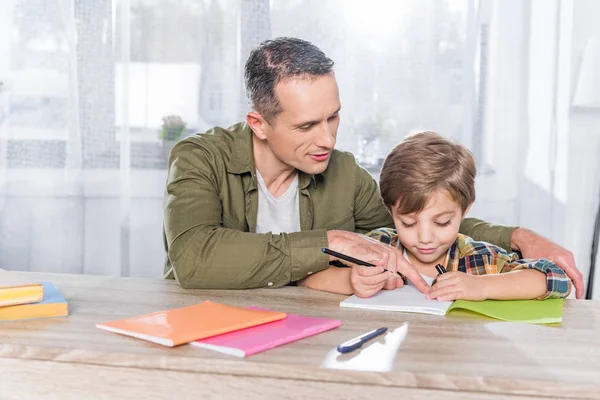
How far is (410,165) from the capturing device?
5.73ft

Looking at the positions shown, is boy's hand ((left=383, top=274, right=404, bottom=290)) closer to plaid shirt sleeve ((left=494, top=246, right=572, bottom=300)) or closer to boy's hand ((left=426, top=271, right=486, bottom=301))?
boy's hand ((left=426, top=271, right=486, bottom=301))

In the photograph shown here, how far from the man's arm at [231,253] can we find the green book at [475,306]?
16 cm

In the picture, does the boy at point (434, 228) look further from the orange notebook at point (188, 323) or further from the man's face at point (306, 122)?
the orange notebook at point (188, 323)

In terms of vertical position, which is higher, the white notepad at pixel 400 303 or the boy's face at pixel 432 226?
the boy's face at pixel 432 226

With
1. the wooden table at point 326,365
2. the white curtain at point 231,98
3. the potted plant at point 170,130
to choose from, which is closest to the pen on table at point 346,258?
the wooden table at point 326,365

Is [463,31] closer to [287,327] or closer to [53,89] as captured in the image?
[53,89]

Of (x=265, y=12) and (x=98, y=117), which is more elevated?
(x=265, y=12)

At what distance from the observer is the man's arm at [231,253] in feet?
5.16

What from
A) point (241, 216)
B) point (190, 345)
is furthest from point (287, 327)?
point (241, 216)

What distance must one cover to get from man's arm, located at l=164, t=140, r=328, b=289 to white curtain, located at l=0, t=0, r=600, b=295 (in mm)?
1632

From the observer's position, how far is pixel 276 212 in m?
2.01

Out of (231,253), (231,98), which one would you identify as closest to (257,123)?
(231,253)

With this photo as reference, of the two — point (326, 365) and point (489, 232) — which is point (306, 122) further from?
point (326, 365)

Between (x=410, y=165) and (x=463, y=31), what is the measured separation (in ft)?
5.26
